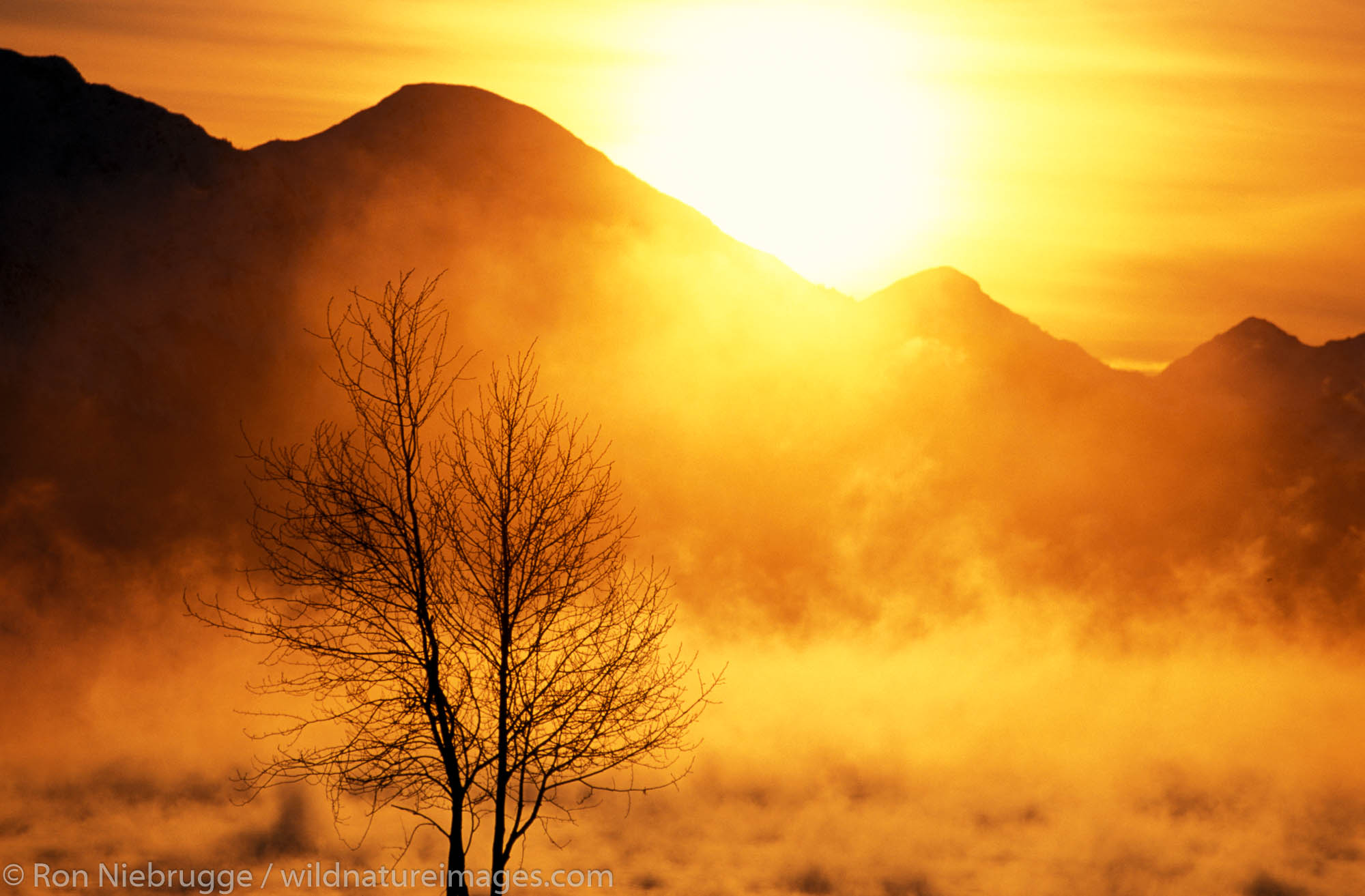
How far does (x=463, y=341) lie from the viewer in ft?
518

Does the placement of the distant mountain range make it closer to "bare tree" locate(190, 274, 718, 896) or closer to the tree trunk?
"bare tree" locate(190, 274, 718, 896)

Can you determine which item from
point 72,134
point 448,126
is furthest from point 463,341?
point 72,134

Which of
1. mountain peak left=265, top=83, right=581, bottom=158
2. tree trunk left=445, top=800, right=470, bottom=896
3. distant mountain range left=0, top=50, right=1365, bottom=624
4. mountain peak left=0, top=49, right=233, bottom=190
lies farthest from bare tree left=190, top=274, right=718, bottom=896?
mountain peak left=265, top=83, right=581, bottom=158

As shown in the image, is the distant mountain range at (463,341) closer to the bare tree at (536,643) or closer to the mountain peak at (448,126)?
the mountain peak at (448,126)

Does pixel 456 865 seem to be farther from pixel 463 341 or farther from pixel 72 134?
pixel 72 134

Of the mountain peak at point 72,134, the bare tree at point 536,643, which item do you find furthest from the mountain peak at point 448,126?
the bare tree at point 536,643

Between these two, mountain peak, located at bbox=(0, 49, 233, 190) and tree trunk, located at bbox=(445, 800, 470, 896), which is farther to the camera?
mountain peak, located at bbox=(0, 49, 233, 190)

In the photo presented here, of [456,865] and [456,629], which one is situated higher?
[456,629]

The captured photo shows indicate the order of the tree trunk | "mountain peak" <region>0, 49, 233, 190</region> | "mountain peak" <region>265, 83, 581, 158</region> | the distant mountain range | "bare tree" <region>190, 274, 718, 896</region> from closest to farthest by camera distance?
1. the tree trunk
2. "bare tree" <region>190, 274, 718, 896</region>
3. the distant mountain range
4. "mountain peak" <region>0, 49, 233, 190</region>
5. "mountain peak" <region>265, 83, 581, 158</region>

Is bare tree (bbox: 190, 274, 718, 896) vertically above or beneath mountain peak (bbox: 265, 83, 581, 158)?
beneath

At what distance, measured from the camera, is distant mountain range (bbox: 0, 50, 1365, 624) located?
154 meters

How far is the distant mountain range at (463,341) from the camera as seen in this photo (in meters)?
154

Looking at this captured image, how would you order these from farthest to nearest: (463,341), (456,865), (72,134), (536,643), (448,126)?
(448,126), (72,134), (463,341), (536,643), (456,865)

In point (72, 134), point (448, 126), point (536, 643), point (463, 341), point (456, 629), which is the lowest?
point (536, 643)
